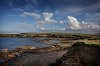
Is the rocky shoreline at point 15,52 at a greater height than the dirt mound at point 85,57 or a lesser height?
lesser

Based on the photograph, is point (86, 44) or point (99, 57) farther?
point (86, 44)

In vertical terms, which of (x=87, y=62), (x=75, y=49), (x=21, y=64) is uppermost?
(x=75, y=49)

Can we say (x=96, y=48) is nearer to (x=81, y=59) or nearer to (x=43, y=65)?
(x=81, y=59)

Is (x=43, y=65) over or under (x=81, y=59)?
under

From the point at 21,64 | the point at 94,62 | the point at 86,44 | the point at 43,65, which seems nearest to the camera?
the point at 94,62

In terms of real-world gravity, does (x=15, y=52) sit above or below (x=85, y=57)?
below

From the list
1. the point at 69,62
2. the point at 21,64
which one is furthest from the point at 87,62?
the point at 21,64

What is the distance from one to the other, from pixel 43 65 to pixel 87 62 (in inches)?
225

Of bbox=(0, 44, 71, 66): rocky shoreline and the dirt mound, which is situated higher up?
the dirt mound

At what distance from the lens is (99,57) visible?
1258 centimetres

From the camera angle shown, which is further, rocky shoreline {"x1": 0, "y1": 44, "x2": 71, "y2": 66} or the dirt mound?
rocky shoreline {"x1": 0, "y1": 44, "x2": 71, "y2": 66}

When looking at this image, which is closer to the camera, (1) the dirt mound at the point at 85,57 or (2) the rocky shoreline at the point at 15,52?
(1) the dirt mound at the point at 85,57

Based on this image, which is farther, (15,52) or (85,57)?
(15,52)

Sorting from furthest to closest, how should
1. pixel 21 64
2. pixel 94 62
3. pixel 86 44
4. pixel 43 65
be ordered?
pixel 21 64, pixel 43 65, pixel 86 44, pixel 94 62
